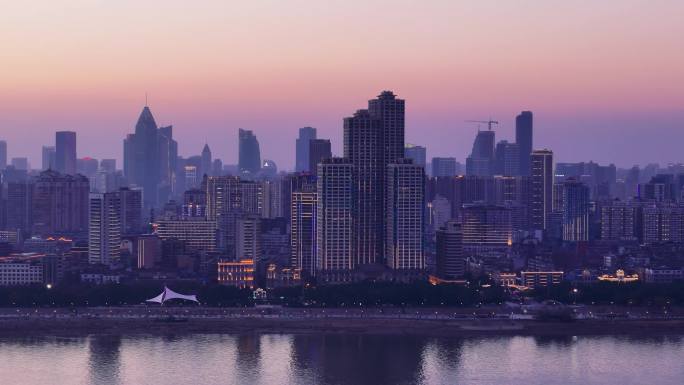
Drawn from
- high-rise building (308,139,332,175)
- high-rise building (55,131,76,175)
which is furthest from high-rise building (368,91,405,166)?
high-rise building (55,131,76,175)

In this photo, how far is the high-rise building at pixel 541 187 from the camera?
41.0m

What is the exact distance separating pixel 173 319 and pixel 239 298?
2155 mm

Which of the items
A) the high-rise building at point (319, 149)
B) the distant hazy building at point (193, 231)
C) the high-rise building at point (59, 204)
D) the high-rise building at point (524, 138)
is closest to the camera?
Result: the distant hazy building at point (193, 231)

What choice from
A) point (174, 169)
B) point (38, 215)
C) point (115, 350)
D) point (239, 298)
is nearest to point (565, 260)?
point (239, 298)

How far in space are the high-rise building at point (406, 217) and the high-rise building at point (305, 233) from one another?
1.69 m

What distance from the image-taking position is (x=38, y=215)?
39812 mm

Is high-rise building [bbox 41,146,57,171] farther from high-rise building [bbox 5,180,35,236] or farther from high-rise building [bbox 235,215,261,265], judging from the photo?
high-rise building [bbox 235,215,261,265]

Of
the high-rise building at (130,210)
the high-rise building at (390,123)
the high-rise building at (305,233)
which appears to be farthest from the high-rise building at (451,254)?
the high-rise building at (130,210)

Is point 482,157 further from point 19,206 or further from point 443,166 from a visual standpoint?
point 19,206

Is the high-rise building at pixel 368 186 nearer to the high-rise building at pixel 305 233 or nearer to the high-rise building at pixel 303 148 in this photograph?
the high-rise building at pixel 305 233

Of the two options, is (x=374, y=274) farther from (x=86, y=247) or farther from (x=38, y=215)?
(x=38, y=215)

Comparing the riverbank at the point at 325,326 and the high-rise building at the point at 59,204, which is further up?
the high-rise building at the point at 59,204

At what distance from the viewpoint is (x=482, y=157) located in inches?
2196

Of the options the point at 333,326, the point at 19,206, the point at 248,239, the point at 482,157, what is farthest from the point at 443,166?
the point at 333,326
